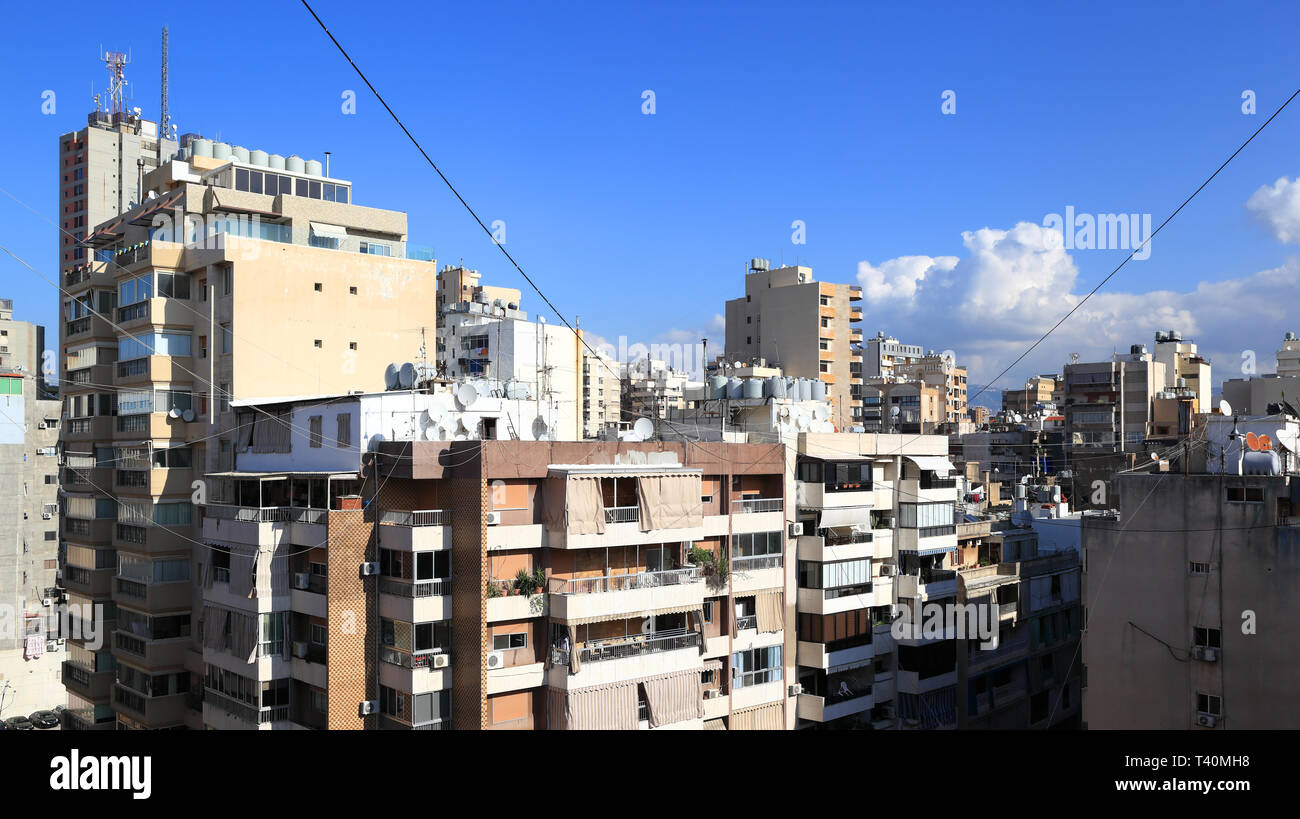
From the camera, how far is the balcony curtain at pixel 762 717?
90.7 ft

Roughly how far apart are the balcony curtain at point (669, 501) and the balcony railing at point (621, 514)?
0.50ft

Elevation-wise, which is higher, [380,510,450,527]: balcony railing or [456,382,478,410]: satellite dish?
[456,382,478,410]: satellite dish

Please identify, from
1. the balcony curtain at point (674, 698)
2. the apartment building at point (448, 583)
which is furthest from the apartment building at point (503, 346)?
the balcony curtain at point (674, 698)

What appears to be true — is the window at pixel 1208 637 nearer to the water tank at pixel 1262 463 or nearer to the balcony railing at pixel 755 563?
the water tank at pixel 1262 463

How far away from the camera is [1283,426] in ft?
77.3

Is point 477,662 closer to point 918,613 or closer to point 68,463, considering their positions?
point 918,613

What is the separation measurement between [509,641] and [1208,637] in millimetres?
15002

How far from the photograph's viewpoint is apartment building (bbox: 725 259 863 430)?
56.4 metres

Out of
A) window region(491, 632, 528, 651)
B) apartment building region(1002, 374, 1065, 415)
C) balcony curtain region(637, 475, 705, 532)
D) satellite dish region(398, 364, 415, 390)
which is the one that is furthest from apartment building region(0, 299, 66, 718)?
apartment building region(1002, 374, 1065, 415)

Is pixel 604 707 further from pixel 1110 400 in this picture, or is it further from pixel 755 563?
pixel 1110 400

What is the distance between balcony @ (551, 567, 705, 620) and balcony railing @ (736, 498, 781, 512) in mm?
3508

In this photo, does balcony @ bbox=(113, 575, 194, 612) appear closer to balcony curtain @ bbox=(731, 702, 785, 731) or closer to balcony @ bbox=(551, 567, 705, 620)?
balcony @ bbox=(551, 567, 705, 620)

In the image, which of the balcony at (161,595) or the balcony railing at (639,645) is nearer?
the balcony railing at (639,645)
